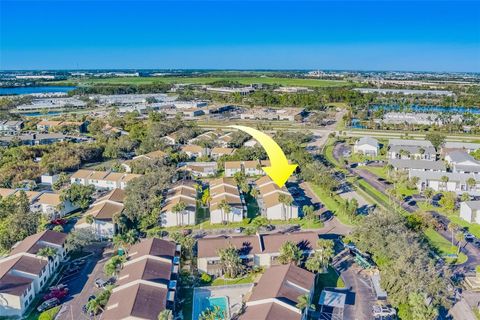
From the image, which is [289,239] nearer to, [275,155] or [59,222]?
[275,155]

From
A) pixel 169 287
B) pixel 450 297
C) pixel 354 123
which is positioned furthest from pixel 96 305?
pixel 354 123

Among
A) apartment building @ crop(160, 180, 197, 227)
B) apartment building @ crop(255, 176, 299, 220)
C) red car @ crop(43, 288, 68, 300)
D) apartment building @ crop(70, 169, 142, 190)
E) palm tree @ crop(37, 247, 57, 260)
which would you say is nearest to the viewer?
red car @ crop(43, 288, 68, 300)

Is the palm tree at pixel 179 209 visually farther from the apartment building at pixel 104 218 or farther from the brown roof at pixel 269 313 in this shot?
the brown roof at pixel 269 313

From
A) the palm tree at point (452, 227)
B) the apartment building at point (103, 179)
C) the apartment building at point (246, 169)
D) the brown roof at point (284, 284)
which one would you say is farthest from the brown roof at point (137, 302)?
the apartment building at point (246, 169)

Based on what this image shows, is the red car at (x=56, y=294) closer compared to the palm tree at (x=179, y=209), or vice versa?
the red car at (x=56, y=294)

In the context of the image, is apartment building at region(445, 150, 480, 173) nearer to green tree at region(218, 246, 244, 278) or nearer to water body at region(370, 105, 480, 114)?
green tree at region(218, 246, 244, 278)

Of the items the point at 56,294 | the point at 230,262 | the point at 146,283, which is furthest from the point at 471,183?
the point at 56,294

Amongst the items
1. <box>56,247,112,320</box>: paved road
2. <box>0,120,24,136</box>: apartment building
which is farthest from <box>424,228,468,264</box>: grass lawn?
<box>0,120,24,136</box>: apartment building
